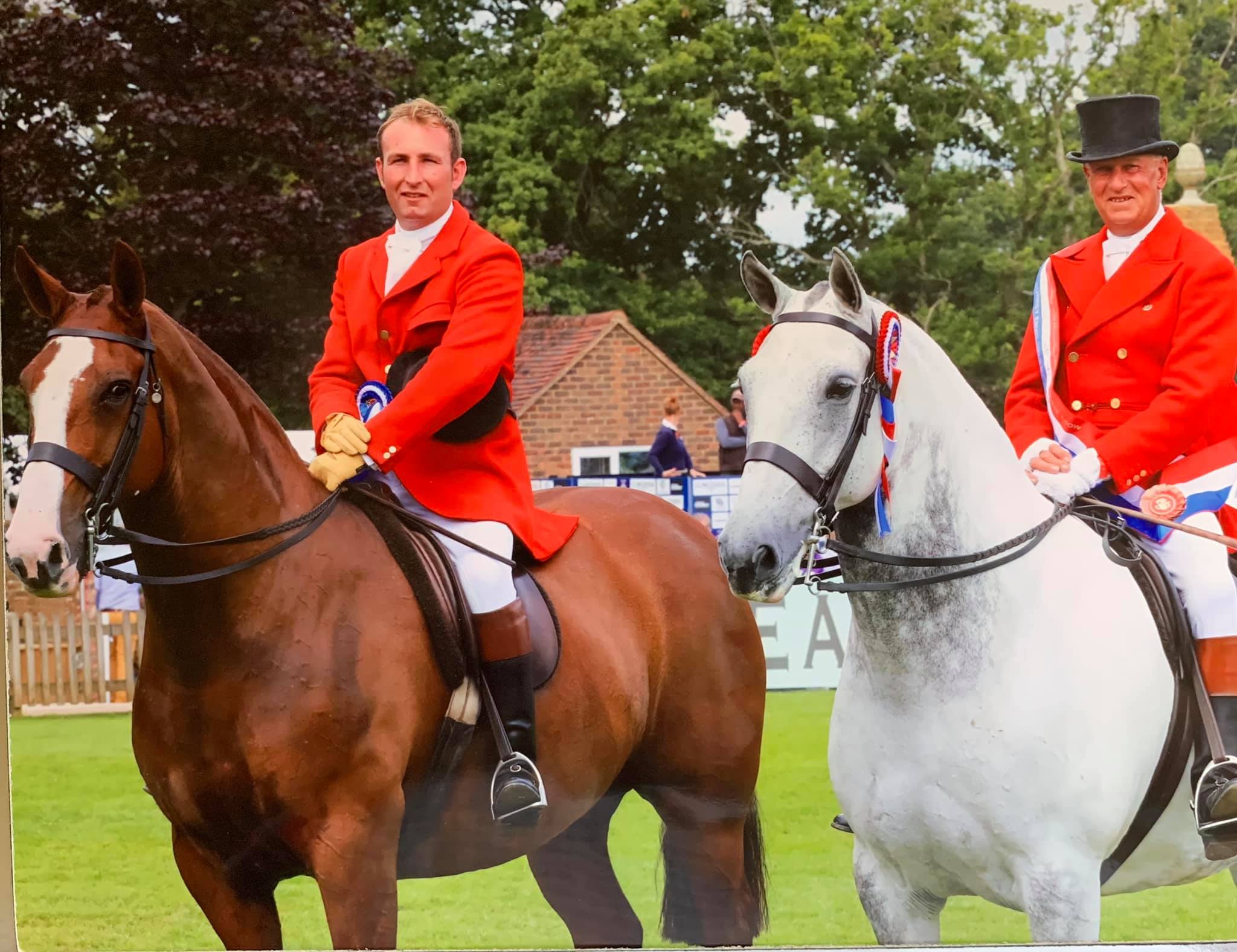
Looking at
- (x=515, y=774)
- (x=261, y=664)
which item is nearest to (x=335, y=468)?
(x=261, y=664)

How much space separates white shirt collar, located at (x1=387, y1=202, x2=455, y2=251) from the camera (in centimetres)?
346

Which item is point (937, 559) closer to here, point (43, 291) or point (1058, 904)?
point (1058, 904)

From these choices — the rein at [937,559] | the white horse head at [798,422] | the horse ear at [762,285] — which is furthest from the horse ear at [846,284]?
the rein at [937,559]

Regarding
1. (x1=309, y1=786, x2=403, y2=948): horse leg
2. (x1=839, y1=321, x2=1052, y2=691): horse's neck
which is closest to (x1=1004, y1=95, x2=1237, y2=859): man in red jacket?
(x1=839, y1=321, x2=1052, y2=691): horse's neck

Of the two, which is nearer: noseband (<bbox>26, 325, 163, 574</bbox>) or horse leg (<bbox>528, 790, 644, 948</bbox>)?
noseband (<bbox>26, 325, 163, 574</bbox>)

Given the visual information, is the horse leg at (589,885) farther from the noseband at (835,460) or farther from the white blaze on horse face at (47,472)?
the white blaze on horse face at (47,472)

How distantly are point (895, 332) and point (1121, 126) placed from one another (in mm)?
1069

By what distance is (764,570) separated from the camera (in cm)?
Answer: 265

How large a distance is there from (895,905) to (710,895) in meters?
0.86

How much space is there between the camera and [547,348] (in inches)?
148

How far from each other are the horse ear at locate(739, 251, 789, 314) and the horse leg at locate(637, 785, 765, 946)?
5.16 feet

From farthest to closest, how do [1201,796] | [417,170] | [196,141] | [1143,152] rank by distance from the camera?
[196,141] < [417,170] < [1143,152] < [1201,796]

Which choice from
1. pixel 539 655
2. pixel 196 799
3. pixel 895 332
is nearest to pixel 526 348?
pixel 539 655

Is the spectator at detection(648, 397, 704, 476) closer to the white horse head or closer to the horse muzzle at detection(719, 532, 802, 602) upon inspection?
the white horse head
